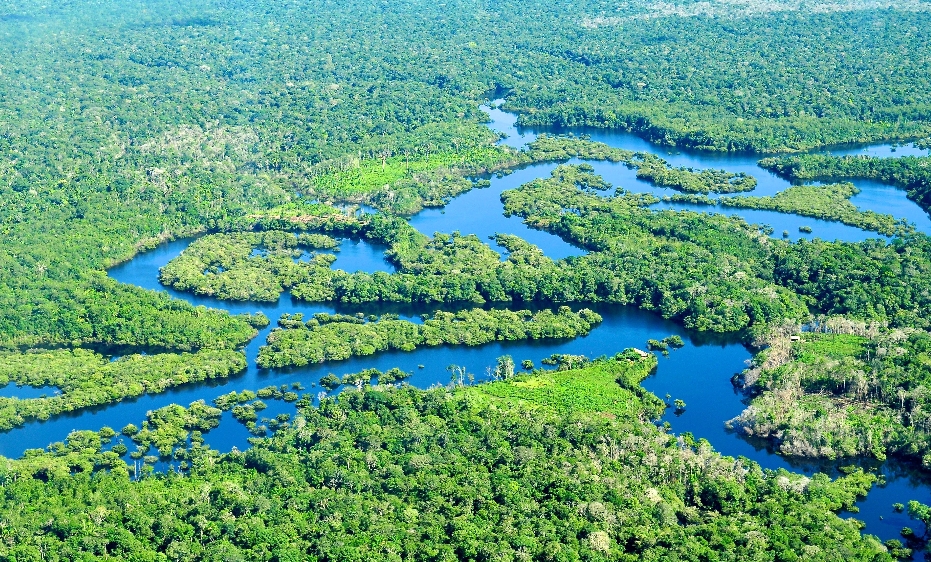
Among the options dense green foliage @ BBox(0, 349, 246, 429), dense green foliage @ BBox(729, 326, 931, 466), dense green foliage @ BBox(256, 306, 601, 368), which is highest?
dense green foliage @ BBox(729, 326, 931, 466)

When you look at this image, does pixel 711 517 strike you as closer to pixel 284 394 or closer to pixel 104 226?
pixel 284 394

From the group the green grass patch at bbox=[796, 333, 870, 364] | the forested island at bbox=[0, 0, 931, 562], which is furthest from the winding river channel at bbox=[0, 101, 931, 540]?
the green grass patch at bbox=[796, 333, 870, 364]

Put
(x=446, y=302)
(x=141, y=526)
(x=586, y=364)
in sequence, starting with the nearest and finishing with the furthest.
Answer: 1. (x=141, y=526)
2. (x=586, y=364)
3. (x=446, y=302)

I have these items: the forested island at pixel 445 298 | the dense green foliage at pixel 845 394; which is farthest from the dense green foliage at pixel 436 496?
the dense green foliage at pixel 845 394

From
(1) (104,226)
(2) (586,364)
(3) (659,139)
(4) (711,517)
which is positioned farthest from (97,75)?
(4) (711,517)

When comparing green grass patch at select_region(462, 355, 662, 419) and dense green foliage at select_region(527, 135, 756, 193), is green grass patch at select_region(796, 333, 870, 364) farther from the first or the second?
dense green foliage at select_region(527, 135, 756, 193)

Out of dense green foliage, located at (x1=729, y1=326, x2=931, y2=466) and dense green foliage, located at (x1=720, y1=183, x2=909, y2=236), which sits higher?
dense green foliage, located at (x1=729, y1=326, x2=931, y2=466)
